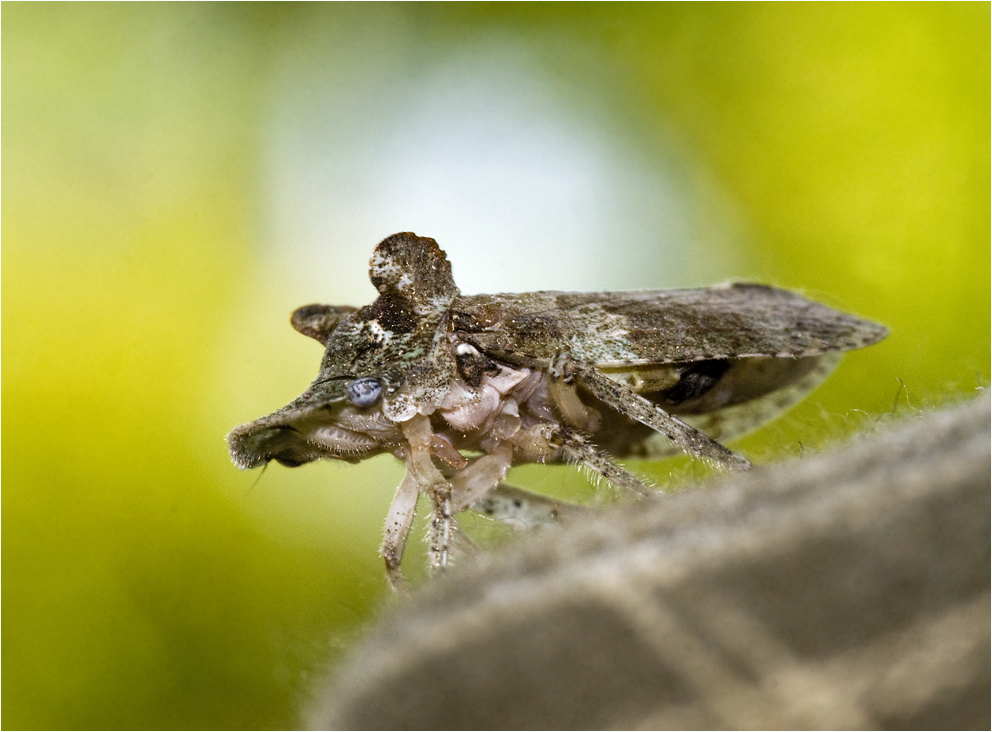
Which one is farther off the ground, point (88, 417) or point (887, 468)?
point (88, 417)

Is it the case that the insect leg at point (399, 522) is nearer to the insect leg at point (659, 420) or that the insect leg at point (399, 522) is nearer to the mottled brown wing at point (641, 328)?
the mottled brown wing at point (641, 328)

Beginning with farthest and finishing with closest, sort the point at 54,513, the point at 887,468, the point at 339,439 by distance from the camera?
the point at 54,513
the point at 339,439
the point at 887,468

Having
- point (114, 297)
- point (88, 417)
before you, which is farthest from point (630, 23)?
point (88, 417)

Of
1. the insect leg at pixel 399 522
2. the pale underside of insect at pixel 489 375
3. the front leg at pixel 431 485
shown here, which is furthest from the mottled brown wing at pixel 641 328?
the insect leg at pixel 399 522

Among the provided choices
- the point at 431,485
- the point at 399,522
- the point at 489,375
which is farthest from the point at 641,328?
the point at 399,522

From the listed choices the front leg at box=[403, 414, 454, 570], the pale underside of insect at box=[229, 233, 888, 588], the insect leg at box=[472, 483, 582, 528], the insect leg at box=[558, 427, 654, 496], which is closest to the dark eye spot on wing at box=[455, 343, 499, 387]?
the pale underside of insect at box=[229, 233, 888, 588]

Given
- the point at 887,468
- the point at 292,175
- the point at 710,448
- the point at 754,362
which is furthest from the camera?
the point at 292,175

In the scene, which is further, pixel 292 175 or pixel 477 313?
pixel 292 175

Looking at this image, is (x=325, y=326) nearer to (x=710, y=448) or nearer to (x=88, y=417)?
(x=710, y=448)

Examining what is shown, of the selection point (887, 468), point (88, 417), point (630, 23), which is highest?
point (630, 23)

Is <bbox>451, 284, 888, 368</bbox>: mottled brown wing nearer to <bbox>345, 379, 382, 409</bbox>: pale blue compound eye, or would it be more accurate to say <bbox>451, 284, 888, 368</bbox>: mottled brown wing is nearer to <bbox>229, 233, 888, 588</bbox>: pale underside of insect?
<bbox>229, 233, 888, 588</bbox>: pale underside of insect
